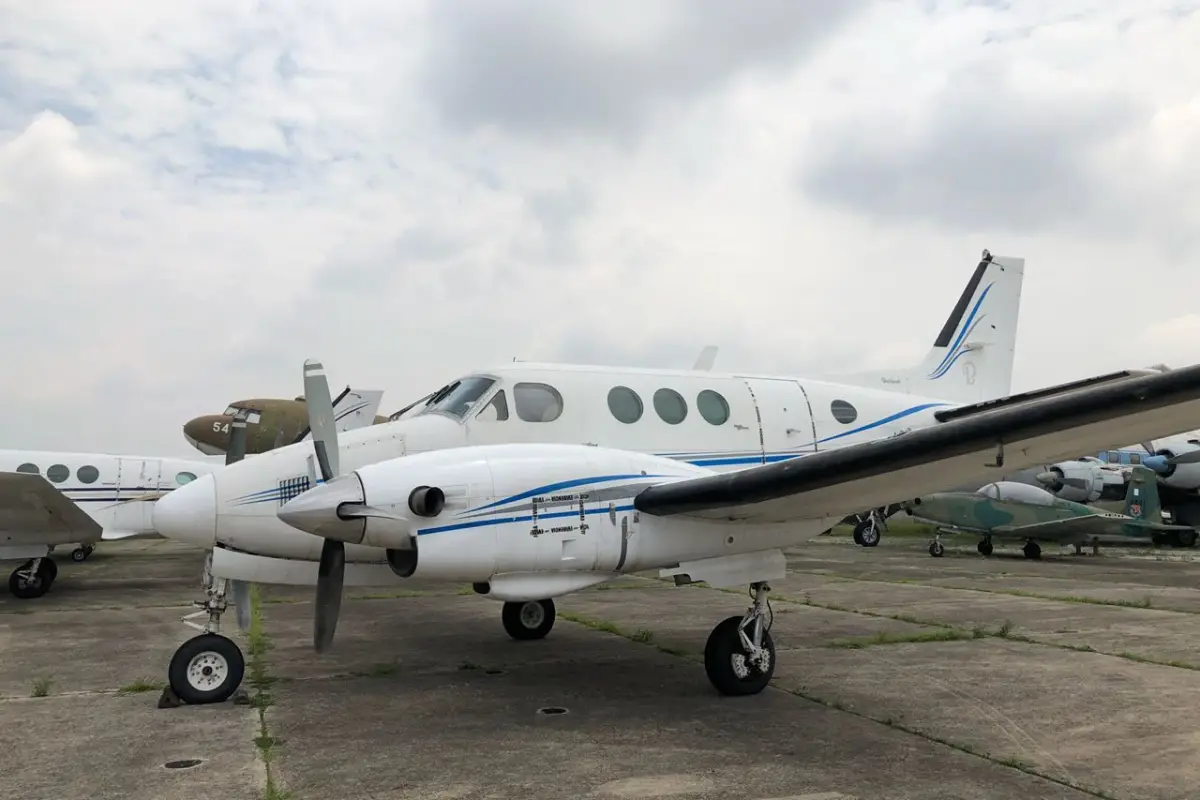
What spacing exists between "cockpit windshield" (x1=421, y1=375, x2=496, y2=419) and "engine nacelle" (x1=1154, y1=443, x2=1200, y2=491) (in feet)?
73.8

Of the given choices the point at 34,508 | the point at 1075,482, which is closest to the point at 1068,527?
the point at 1075,482

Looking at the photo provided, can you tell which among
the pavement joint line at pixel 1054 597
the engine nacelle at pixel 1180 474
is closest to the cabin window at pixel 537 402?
the pavement joint line at pixel 1054 597

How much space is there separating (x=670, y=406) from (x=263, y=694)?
4160 mm

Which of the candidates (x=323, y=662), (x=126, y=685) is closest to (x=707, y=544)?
(x=323, y=662)

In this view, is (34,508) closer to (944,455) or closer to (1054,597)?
(944,455)

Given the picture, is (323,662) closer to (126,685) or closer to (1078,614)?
(126,685)

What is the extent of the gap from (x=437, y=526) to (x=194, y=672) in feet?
7.49

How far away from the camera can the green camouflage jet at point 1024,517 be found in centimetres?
1975

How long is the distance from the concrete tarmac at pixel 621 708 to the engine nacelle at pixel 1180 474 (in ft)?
46.4

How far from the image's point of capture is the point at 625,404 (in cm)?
823

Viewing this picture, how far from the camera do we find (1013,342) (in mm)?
13023

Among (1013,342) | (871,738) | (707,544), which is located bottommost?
(871,738)

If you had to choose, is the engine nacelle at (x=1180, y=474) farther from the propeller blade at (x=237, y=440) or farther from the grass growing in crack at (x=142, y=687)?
the grass growing in crack at (x=142, y=687)

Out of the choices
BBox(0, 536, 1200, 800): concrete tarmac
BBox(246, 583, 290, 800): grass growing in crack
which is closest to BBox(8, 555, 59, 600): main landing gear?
BBox(0, 536, 1200, 800): concrete tarmac
